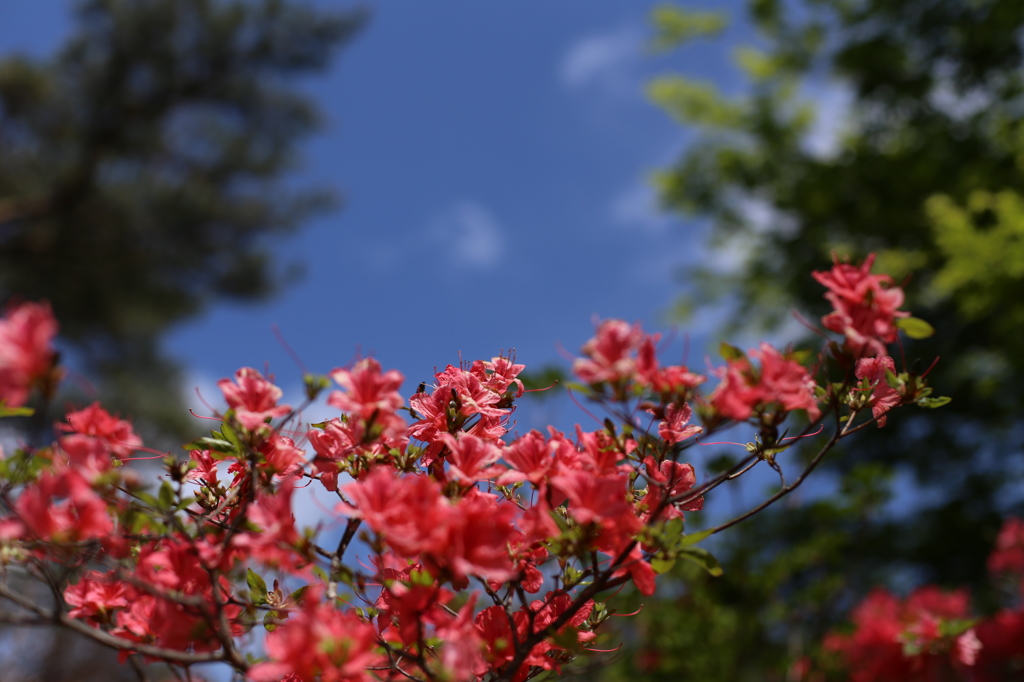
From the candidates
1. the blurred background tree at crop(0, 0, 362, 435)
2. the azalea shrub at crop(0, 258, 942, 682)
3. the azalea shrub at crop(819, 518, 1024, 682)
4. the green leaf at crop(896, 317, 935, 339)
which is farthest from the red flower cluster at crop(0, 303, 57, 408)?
the blurred background tree at crop(0, 0, 362, 435)

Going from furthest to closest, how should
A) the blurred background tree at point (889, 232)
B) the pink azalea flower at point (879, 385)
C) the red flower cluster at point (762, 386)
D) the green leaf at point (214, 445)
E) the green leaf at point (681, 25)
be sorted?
1. the green leaf at point (681, 25)
2. the blurred background tree at point (889, 232)
3. the pink azalea flower at point (879, 385)
4. the green leaf at point (214, 445)
5. the red flower cluster at point (762, 386)

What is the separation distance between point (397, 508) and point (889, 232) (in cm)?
925

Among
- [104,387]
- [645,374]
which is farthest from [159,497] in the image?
[104,387]

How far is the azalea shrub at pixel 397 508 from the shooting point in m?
1.05

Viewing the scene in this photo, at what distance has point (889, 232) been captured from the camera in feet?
28.6

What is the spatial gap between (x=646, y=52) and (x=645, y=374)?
36.0ft

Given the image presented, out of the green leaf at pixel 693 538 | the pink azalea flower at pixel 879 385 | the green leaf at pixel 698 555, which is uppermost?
the pink azalea flower at pixel 879 385

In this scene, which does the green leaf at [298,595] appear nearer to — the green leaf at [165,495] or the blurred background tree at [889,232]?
the green leaf at [165,495]

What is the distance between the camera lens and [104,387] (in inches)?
536

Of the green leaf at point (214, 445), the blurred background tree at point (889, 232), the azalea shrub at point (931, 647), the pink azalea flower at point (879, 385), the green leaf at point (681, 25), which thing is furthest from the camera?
the green leaf at point (681, 25)

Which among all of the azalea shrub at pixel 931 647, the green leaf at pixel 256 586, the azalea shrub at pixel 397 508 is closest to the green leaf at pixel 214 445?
the azalea shrub at pixel 397 508

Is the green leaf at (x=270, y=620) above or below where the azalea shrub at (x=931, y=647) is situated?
below

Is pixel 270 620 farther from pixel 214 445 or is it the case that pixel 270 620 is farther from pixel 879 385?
pixel 879 385

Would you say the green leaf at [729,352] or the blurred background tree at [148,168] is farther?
the blurred background tree at [148,168]
